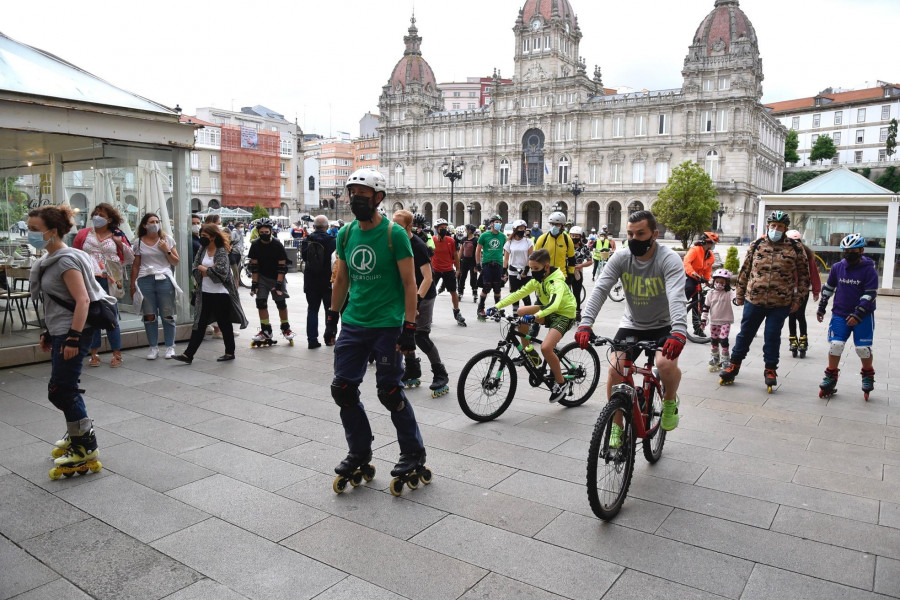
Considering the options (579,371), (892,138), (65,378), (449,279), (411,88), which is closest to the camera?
(65,378)

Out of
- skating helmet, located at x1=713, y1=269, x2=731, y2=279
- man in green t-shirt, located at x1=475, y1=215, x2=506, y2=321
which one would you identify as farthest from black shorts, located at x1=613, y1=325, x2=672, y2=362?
man in green t-shirt, located at x1=475, y1=215, x2=506, y2=321

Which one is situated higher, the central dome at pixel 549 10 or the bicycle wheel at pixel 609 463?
the central dome at pixel 549 10

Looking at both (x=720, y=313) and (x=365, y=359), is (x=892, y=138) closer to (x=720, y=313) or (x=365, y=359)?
(x=720, y=313)

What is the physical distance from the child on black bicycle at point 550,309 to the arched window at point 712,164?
215 ft

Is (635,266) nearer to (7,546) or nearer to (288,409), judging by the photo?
(288,409)

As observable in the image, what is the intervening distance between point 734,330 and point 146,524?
33.9ft

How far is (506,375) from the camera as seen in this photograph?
579 cm

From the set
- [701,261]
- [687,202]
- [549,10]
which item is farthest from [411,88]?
[701,261]

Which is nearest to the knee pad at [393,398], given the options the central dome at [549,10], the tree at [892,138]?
the central dome at [549,10]

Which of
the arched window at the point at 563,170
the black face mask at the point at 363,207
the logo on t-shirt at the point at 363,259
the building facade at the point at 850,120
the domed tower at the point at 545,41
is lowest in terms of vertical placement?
the logo on t-shirt at the point at 363,259

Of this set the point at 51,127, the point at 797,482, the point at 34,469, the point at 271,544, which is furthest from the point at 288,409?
the point at 51,127

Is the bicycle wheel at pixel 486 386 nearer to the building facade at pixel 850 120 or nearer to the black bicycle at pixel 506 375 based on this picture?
the black bicycle at pixel 506 375

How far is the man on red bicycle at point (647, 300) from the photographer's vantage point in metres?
4.02

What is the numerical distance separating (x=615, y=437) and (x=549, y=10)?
78.5 m
